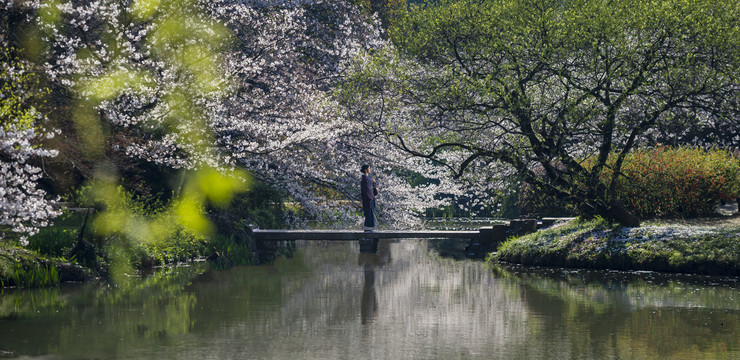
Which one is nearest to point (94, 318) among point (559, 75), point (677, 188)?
point (559, 75)

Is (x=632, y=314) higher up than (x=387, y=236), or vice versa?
(x=387, y=236)

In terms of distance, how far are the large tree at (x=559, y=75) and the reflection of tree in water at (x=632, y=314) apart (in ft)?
13.7

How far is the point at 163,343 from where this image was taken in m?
11.1

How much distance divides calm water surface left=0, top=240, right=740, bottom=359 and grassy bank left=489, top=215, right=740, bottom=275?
27.3 inches

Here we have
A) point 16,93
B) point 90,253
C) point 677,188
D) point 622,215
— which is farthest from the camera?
point 677,188

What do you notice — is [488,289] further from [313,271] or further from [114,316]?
[114,316]

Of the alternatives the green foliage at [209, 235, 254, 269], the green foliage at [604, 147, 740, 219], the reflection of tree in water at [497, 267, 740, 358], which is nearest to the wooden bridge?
the green foliage at [209, 235, 254, 269]

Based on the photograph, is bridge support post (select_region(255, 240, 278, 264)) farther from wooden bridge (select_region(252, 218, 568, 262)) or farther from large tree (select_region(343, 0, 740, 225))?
large tree (select_region(343, 0, 740, 225))

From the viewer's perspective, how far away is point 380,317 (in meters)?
13.6

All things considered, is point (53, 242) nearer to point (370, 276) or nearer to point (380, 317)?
point (370, 276)

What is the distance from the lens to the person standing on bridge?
25.7 meters

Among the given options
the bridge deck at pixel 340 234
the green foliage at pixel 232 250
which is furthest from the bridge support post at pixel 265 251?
the green foliage at pixel 232 250

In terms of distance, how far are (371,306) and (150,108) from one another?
30.8 feet

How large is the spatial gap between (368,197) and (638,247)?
809 centimetres
